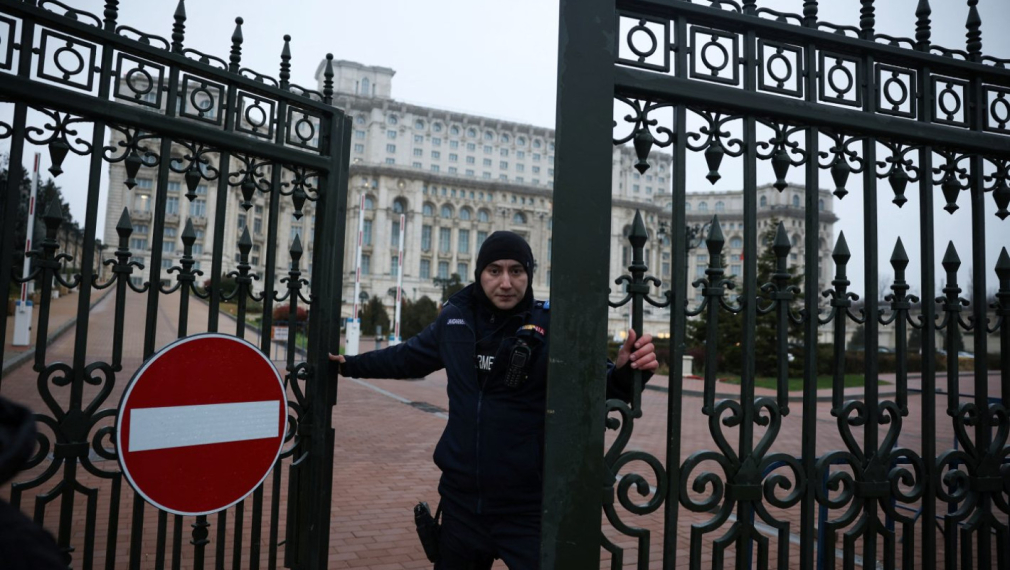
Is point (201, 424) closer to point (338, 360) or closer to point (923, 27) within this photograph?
point (338, 360)

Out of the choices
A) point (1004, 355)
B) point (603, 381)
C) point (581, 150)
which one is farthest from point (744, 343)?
point (1004, 355)

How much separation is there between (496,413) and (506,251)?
0.70 metres

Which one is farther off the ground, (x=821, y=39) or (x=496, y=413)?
(x=821, y=39)

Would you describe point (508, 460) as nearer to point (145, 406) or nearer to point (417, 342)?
point (417, 342)

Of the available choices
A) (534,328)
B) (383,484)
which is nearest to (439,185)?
(383,484)

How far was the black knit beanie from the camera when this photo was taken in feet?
8.80

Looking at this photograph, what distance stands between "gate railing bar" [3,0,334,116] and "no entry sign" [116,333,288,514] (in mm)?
1216

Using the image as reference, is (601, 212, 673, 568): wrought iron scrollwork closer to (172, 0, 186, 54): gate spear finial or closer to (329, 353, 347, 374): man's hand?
(329, 353, 347, 374): man's hand

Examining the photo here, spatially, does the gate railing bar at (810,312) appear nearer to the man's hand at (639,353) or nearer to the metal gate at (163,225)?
the man's hand at (639,353)

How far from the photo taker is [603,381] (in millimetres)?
2076

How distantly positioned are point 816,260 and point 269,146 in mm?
2455

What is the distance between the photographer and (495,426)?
100 inches

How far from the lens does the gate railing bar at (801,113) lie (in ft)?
7.28

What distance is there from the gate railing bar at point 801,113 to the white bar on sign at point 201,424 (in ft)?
6.84
